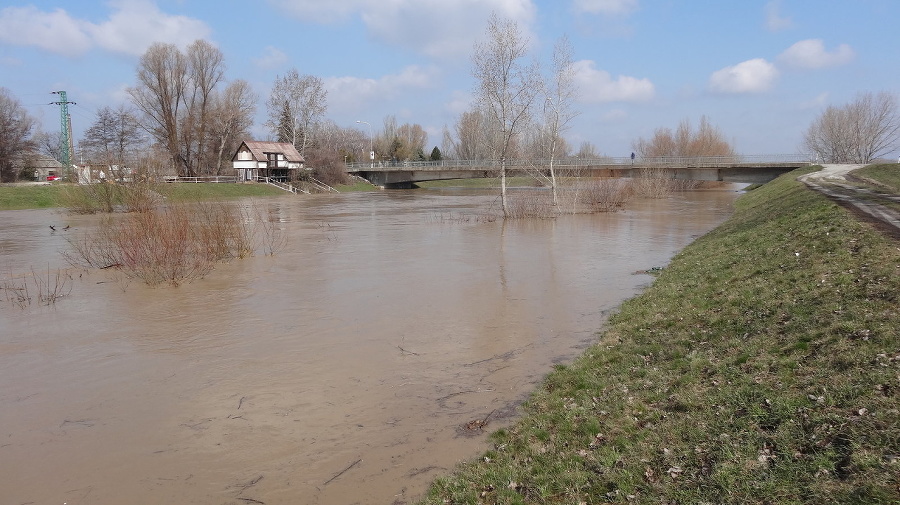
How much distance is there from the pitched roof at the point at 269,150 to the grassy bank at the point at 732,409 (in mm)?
78004

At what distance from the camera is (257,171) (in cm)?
8281

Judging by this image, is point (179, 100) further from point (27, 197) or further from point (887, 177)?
point (887, 177)

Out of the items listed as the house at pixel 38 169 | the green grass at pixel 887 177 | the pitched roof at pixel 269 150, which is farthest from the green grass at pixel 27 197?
the green grass at pixel 887 177

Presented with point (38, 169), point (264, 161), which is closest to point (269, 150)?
point (264, 161)

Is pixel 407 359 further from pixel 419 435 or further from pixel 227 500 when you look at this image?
pixel 227 500

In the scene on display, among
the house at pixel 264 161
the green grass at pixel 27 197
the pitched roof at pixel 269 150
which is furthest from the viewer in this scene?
the house at pixel 264 161

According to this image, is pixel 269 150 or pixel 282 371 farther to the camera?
pixel 269 150

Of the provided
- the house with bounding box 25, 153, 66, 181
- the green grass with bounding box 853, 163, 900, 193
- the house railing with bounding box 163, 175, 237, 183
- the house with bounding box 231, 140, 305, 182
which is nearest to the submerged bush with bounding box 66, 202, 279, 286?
the green grass with bounding box 853, 163, 900, 193

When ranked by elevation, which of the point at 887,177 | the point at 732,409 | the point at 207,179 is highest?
the point at 207,179

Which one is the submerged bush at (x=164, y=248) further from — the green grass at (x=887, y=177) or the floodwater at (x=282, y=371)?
the green grass at (x=887, y=177)

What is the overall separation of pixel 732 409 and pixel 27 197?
63.6 m

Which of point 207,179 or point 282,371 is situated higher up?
point 207,179

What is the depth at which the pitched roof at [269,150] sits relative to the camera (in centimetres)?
8181

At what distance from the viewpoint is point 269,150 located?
82.8m
